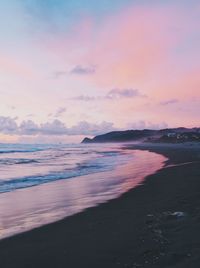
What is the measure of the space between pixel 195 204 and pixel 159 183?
6.70 m

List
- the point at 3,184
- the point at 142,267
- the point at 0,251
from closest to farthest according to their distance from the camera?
the point at 142,267 < the point at 0,251 < the point at 3,184

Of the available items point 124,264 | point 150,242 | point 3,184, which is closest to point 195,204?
point 150,242

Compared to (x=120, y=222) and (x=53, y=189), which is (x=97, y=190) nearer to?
(x=53, y=189)

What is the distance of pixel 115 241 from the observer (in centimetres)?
710

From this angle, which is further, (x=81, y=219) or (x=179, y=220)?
(x=81, y=219)

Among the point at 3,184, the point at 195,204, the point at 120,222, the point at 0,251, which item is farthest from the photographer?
the point at 3,184

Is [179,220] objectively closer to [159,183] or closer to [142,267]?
[142,267]

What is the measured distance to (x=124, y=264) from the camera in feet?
19.0

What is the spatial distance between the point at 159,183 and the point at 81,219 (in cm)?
794

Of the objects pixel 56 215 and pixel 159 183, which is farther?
pixel 159 183

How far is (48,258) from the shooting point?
6355mm

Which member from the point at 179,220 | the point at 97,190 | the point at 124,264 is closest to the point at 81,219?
the point at 179,220

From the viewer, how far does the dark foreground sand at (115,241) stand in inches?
234

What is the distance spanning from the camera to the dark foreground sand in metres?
5.93
